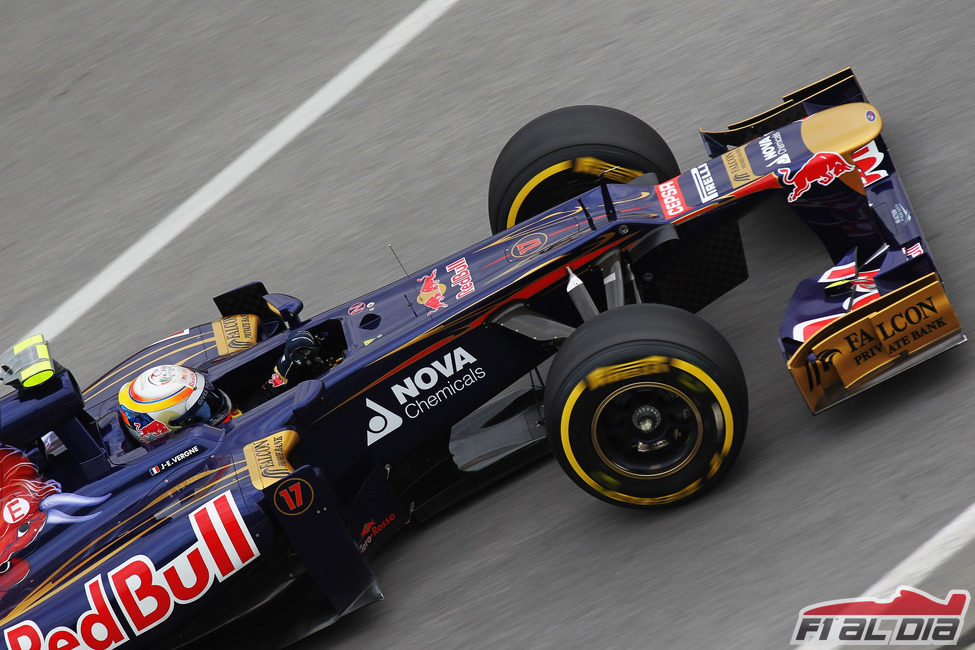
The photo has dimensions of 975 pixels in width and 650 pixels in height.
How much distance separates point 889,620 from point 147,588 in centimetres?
285

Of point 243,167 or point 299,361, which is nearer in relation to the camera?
point 299,361

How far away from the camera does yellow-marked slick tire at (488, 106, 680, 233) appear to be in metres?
5.41

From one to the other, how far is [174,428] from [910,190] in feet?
12.4

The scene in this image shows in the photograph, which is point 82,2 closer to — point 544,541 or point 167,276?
point 167,276

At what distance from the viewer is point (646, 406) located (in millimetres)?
4402

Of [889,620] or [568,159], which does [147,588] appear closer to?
[568,159]

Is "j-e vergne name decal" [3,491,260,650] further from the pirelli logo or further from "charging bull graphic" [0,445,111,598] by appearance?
the pirelli logo

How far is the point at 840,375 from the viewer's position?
4379 millimetres

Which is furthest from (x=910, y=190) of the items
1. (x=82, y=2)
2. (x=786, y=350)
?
(x=82, y=2)

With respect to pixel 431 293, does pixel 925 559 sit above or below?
below

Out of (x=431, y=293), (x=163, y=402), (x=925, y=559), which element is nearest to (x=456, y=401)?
(x=431, y=293)

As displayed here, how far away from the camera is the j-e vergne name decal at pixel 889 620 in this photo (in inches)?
153

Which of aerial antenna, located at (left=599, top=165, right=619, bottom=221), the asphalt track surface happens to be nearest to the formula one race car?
aerial antenna, located at (left=599, top=165, right=619, bottom=221)

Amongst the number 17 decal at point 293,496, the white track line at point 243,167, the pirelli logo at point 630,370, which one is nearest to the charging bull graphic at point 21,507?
the number 17 decal at point 293,496
